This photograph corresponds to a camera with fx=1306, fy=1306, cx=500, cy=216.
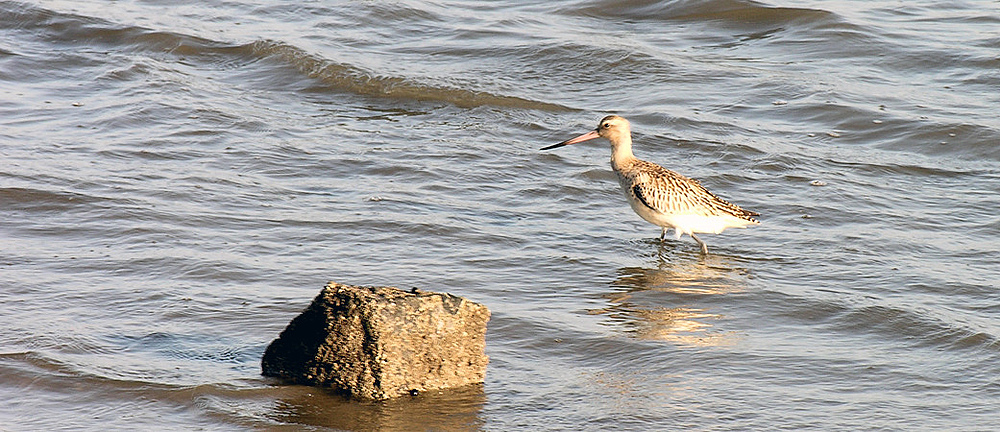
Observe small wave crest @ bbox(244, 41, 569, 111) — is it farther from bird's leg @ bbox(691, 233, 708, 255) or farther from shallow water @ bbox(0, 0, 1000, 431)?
bird's leg @ bbox(691, 233, 708, 255)

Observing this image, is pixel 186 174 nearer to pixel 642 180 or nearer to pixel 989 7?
pixel 642 180

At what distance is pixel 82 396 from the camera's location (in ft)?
16.9

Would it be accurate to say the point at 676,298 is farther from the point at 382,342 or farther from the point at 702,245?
the point at 382,342

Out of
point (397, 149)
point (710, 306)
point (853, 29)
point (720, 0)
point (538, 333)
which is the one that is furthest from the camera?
point (720, 0)

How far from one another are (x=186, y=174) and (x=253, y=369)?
144 inches

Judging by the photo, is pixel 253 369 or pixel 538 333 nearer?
pixel 253 369

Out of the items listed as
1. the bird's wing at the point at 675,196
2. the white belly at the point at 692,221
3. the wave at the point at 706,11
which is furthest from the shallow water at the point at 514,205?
the bird's wing at the point at 675,196

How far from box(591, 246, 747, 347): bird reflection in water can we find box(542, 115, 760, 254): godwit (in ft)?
0.86

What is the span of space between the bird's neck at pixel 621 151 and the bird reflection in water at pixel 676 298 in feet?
3.24

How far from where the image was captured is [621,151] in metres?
8.75

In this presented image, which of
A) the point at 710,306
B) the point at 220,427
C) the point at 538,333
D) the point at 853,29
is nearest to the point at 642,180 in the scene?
the point at 710,306

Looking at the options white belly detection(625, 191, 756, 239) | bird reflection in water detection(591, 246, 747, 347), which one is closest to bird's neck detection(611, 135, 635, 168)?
white belly detection(625, 191, 756, 239)

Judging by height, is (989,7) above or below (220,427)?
above

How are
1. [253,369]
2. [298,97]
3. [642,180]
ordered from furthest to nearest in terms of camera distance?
[298,97]
[642,180]
[253,369]
